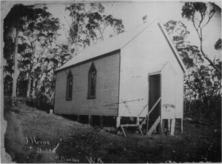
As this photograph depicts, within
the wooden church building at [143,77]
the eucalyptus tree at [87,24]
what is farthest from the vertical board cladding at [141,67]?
the eucalyptus tree at [87,24]

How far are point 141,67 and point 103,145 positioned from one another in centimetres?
197

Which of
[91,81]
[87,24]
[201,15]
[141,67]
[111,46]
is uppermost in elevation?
[201,15]

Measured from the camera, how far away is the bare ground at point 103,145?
15.2 feet

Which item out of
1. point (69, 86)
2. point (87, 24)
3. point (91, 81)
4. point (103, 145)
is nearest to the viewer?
point (103, 145)

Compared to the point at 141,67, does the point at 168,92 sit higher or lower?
lower

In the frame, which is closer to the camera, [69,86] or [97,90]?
[97,90]

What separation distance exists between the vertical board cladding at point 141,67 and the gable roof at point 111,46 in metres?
0.08

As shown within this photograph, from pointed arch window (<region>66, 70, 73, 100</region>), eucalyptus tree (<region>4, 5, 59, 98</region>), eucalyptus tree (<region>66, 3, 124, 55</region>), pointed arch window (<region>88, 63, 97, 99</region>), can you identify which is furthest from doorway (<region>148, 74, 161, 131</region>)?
eucalyptus tree (<region>4, 5, 59, 98</region>)

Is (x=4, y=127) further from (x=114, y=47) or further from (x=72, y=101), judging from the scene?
(x=114, y=47)

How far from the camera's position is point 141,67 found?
194 inches

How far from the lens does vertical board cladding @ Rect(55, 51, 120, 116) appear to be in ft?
17.0

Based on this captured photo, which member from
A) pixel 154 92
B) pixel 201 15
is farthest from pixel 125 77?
pixel 201 15

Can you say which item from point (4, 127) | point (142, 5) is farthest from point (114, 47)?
point (4, 127)

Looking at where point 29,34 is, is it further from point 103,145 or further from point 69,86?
point 103,145
